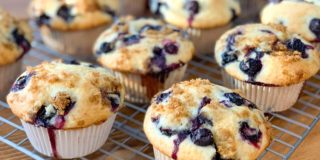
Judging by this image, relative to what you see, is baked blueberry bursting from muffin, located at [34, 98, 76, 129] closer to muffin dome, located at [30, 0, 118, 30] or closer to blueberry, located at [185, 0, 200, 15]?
muffin dome, located at [30, 0, 118, 30]

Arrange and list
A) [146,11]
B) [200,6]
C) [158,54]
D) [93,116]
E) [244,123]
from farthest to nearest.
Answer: [146,11] < [200,6] < [158,54] < [93,116] < [244,123]

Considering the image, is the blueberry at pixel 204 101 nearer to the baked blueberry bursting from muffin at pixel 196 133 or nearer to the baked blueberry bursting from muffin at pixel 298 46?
the baked blueberry bursting from muffin at pixel 196 133

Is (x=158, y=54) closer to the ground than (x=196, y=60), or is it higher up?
higher up

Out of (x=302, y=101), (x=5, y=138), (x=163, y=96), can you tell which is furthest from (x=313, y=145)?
(x=5, y=138)

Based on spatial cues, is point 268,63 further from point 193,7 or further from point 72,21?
point 72,21

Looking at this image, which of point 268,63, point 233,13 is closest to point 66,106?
point 268,63

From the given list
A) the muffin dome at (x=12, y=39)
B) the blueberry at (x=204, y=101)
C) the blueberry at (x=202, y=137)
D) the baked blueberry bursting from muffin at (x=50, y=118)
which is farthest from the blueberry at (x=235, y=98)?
the muffin dome at (x=12, y=39)

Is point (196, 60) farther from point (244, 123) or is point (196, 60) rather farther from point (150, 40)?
point (244, 123)
